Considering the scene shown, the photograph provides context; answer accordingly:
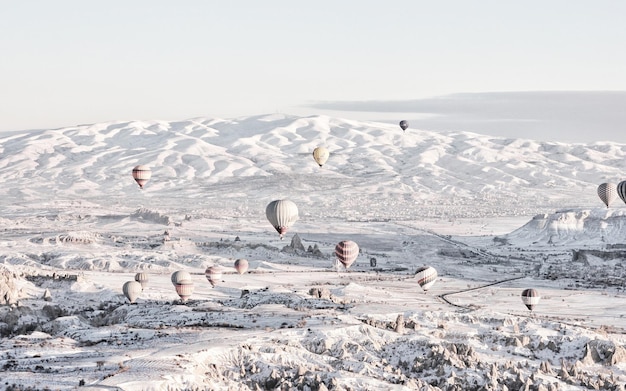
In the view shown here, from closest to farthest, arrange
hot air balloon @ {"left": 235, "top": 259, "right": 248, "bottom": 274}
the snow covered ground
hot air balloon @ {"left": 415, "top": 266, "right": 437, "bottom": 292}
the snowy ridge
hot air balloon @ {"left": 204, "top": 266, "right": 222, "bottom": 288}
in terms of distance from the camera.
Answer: the snow covered ground, hot air balloon @ {"left": 415, "top": 266, "right": 437, "bottom": 292}, hot air balloon @ {"left": 204, "top": 266, "right": 222, "bottom": 288}, hot air balloon @ {"left": 235, "top": 259, "right": 248, "bottom": 274}, the snowy ridge

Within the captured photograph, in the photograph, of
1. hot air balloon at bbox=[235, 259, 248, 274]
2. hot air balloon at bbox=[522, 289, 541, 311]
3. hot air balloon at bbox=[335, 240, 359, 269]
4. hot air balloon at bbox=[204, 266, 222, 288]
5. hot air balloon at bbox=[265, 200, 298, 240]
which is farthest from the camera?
hot air balloon at bbox=[235, 259, 248, 274]

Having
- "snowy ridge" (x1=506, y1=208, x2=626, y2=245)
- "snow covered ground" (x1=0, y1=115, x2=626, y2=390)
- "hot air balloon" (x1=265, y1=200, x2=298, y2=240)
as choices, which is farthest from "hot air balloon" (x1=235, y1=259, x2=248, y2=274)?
"snowy ridge" (x1=506, y1=208, x2=626, y2=245)

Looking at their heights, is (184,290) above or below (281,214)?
below

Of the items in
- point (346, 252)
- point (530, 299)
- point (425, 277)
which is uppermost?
point (346, 252)

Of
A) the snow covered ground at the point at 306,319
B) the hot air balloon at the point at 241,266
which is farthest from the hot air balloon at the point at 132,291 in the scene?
the hot air balloon at the point at 241,266

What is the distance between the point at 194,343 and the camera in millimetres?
49188

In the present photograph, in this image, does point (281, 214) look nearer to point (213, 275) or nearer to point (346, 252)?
point (346, 252)

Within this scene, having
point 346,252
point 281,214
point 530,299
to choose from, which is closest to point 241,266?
point 346,252

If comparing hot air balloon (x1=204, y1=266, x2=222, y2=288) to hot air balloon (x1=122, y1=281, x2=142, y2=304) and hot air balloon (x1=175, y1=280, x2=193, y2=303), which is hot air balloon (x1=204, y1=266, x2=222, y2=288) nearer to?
hot air balloon (x1=122, y1=281, x2=142, y2=304)

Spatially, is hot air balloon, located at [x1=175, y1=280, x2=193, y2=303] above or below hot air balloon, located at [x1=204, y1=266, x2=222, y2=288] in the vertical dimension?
above

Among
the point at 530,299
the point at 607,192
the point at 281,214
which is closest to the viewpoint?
the point at 530,299

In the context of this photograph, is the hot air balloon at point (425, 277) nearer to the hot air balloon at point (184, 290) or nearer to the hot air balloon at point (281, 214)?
the hot air balloon at point (281, 214)

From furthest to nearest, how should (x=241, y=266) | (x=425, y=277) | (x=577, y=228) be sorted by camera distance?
1. (x=577, y=228)
2. (x=241, y=266)
3. (x=425, y=277)

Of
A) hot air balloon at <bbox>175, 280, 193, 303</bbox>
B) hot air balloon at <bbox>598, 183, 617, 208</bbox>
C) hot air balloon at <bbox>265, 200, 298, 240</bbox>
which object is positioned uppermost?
hot air balloon at <bbox>265, 200, 298, 240</bbox>
